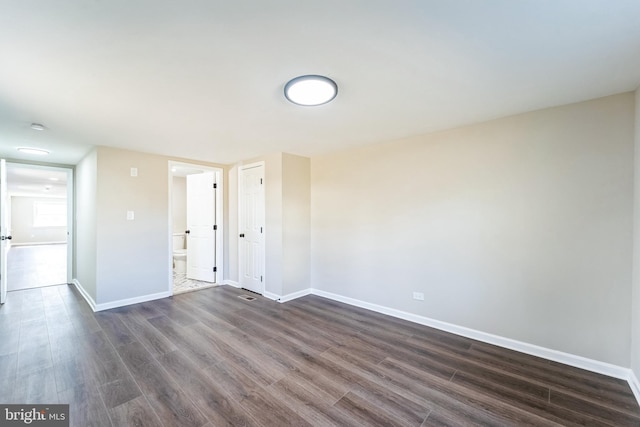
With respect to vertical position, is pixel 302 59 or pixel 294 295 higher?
pixel 302 59

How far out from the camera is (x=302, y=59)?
1.60 metres

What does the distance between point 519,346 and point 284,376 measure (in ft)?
7.36

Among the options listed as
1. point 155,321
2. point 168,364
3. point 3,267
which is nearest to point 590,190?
point 168,364

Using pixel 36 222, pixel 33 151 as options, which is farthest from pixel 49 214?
pixel 33 151

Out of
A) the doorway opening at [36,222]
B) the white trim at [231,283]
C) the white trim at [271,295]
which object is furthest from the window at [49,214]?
the white trim at [271,295]

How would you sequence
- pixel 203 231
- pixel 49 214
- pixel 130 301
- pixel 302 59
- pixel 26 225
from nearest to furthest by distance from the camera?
pixel 302 59 < pixel 130 301 < pixel 203 231 < pixel 26 225 < pixel 49 214

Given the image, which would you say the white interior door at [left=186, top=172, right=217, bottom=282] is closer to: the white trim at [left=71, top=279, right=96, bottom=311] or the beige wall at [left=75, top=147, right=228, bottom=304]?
the beige wall at [left=75, top=147, right=228, bottom=304]

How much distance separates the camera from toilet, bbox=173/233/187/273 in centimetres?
573

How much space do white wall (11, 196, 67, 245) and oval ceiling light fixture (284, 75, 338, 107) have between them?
50.6ft

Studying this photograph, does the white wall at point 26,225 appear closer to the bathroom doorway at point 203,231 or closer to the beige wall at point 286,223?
the bathroom doorway at point 203,231

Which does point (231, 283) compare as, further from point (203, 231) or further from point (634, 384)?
point (634, 384)

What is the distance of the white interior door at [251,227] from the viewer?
427 cm

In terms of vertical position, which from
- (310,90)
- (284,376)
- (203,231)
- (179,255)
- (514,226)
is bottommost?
(284,376)

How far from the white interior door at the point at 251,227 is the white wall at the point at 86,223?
6.65 feet
